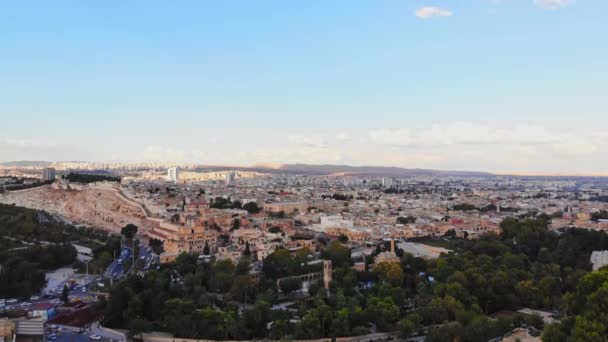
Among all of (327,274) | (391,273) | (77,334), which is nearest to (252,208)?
(327,274)

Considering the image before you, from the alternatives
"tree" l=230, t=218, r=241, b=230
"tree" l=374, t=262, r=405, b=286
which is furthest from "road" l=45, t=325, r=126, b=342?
"tree" l=230, t=218, r=241, b=230

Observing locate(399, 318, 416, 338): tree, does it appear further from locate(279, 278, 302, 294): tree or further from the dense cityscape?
locate(279, 278, 302, 294): tree

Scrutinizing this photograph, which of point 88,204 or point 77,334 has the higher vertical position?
point 88,204

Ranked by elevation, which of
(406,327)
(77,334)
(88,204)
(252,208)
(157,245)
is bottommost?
(77,334)

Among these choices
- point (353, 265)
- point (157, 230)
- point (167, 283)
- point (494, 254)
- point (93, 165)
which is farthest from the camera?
point (93, 165)

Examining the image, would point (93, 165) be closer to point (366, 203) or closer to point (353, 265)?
point (366, 203)

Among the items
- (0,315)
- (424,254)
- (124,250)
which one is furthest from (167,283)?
(424,254)

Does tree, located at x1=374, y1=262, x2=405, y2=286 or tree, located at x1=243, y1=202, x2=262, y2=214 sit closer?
tree, located at x1=374, y1=262, x2=405, y2=286

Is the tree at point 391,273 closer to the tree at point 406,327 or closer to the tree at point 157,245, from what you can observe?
the tree at point 406,327

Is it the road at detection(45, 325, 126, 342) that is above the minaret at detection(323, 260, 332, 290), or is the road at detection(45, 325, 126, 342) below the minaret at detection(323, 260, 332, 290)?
below

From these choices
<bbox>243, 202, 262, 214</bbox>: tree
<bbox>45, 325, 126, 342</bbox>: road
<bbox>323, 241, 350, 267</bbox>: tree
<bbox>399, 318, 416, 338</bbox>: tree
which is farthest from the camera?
<bbox>243, 202, 262, 214</bbox>: tree

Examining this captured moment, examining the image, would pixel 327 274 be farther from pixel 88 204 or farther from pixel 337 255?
pixel 88 204
